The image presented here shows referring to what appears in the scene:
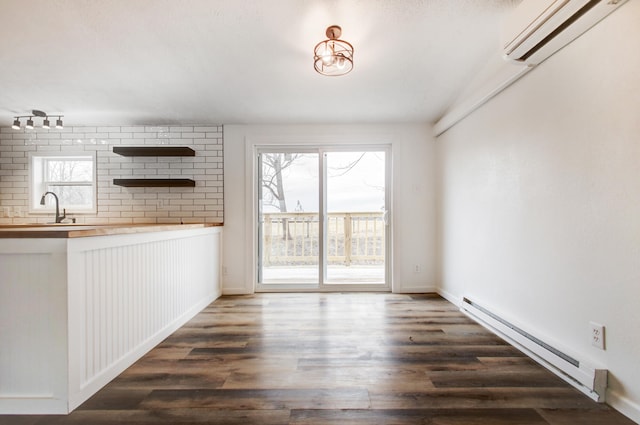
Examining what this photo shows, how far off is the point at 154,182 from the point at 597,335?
3977mm

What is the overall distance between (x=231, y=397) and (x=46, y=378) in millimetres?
893

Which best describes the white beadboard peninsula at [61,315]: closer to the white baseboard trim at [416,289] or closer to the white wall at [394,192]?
the white wall at [394,192]

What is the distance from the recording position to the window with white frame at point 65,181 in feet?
11.4

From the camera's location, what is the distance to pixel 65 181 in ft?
11.5

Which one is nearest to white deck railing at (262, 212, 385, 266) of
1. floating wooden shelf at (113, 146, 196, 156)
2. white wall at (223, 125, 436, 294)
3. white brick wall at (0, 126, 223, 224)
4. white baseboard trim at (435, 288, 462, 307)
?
white wall at (223, 125, 436, 294)

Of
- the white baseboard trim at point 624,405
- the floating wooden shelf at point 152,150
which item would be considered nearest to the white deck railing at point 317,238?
the floating wooden shelf at point 152,150

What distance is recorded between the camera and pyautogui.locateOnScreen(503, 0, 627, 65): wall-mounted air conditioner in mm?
1434

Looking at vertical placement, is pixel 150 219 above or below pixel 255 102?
below

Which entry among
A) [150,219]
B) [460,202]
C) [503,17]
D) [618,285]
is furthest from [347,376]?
[150,219]

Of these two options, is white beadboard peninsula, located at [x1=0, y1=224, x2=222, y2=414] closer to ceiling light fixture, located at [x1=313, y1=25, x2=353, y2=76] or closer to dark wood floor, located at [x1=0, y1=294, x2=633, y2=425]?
dark wood floor, located at [x1=0, y1=294, x2=633, y2=425]


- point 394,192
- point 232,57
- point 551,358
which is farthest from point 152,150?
point 551,358

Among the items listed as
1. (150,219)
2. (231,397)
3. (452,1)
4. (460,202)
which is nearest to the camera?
(231,397)

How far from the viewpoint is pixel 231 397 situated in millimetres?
1518

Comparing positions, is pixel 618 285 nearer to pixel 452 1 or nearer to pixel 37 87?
pixel 452 1
